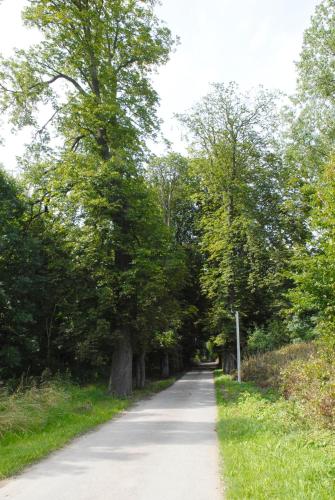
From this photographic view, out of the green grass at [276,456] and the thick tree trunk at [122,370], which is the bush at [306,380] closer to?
the green grass at [276,456]

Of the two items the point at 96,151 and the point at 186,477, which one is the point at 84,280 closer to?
the point at 96,151

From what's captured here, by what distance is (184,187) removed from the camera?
3659 centimetres

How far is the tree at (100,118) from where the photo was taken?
61.8 feet

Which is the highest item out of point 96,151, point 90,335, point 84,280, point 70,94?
point 70,94

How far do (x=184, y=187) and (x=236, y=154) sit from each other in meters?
5.72

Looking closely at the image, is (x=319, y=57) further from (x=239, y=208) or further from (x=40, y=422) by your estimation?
(x=40, y=422)

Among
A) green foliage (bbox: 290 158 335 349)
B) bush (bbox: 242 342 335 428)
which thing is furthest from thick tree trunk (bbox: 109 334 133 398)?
green foliage (bbox: 290 158 335 349)

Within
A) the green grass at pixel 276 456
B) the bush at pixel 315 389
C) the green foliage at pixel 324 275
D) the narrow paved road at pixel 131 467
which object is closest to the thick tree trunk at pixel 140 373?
the bush at pixel 315 389

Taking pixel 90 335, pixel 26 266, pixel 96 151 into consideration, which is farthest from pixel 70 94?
pixel 90 335

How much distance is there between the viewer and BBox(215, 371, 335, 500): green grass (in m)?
5.57

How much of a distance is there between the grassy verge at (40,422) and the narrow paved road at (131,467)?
12.5 inches

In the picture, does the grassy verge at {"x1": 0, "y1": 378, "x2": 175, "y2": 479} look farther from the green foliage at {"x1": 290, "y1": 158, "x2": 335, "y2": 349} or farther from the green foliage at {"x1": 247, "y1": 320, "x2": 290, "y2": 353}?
the green foliage at {"x1": 247, "y1": 320, "x2": 290, "y2": 353}

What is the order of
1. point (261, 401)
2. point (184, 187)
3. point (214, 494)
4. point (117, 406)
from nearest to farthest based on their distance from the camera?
point (214, 494), point (261, 401), point (117, 406), point (184, 187)

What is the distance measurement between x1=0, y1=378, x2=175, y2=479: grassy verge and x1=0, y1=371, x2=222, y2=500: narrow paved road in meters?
0.32
